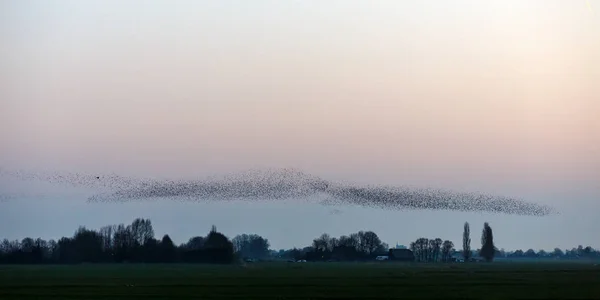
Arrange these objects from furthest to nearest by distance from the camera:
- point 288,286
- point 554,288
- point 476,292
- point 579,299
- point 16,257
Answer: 1. point 16,257
2. point 288,286
3. point 554,288
4. point 476,292
5. point 579,299

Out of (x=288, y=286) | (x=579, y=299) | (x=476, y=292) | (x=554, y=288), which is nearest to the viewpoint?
(x=579, y=299)

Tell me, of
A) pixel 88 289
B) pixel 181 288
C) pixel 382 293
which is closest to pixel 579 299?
pixel 382 293

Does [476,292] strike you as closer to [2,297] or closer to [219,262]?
[2,297]

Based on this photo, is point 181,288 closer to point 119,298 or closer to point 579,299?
point 119,298

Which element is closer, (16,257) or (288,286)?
(288,286)

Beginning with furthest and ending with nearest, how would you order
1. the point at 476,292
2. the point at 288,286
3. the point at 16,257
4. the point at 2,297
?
A: the point at 16,257
the point at 288,286
the point at 476,292
the point at 2,297

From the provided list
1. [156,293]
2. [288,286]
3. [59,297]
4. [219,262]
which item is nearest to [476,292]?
[288,286]

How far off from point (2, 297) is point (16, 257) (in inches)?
5104

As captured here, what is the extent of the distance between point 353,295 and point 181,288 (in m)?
16.2

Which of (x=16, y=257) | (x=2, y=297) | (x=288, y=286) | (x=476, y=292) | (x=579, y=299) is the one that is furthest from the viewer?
(x=16, y=257)

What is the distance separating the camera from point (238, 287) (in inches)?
2950

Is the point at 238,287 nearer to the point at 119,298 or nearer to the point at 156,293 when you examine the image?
the point at 156,293

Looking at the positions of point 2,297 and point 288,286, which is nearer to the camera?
point 2,297

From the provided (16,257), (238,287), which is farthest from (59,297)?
(16,257)
